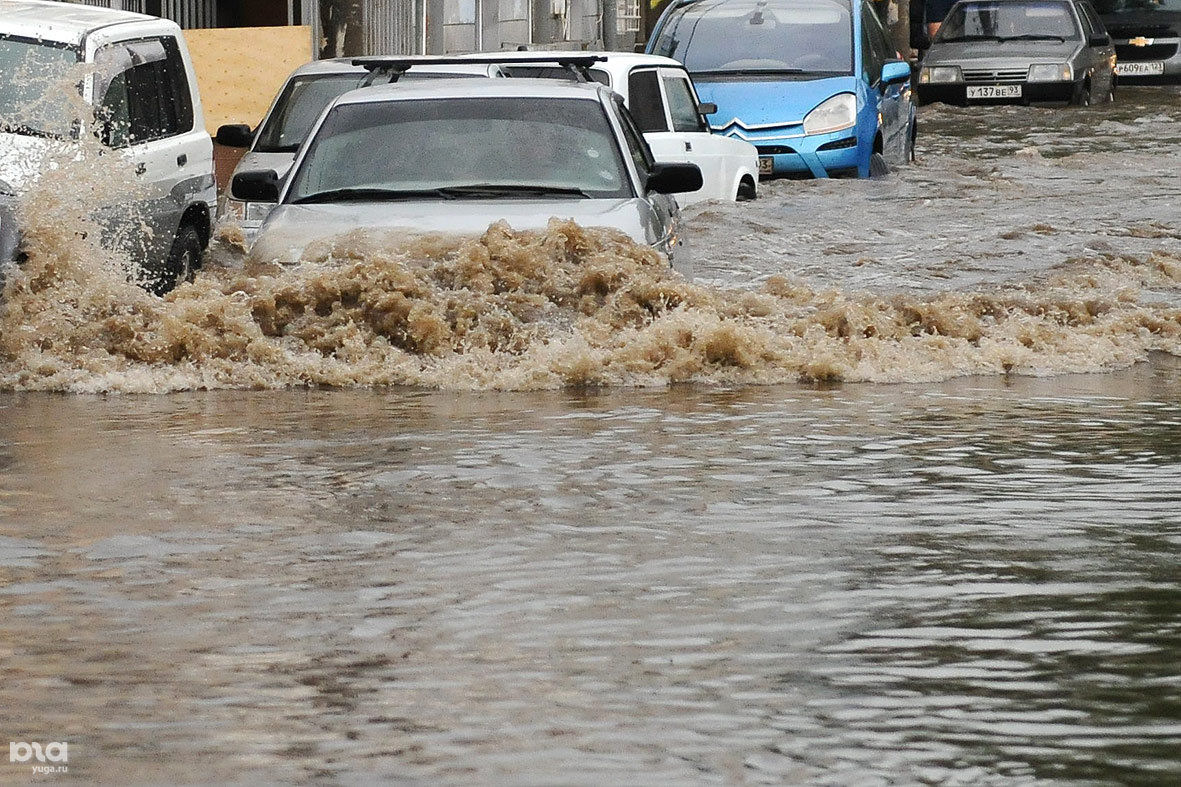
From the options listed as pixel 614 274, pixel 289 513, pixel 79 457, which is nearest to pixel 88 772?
pixel 289 513

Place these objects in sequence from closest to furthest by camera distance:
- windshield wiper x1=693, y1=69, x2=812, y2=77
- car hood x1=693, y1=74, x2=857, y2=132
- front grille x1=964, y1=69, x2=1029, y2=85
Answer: car hood x1=693, y1=74, x2=857, y2=132 < windshield wiper x1=693, y1=69, x2=812, y2=77 < front grille x1=964, y1=69, x2=1029, y2=85

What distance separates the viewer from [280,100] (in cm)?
1642

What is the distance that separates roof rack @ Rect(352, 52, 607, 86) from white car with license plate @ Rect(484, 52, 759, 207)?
70 millimetres

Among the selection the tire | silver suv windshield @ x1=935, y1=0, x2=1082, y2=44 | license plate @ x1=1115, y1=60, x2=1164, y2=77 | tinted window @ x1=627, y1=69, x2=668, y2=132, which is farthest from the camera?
license plate @ x1=1115, y1=60, x2=1164, y2=77

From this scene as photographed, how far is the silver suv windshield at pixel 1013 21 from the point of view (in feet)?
107

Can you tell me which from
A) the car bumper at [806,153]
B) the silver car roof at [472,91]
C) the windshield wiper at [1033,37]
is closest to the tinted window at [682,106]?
the car bumper at [806,153]

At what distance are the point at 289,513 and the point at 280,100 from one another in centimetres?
971

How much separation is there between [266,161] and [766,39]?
7.60 meters

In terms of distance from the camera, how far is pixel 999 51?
3238 centimetres

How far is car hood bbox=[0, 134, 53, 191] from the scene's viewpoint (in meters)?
Result: 11.2

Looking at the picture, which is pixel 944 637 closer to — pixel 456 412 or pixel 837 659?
pixel 837 659

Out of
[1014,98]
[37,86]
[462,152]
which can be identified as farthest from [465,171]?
[1014,98]

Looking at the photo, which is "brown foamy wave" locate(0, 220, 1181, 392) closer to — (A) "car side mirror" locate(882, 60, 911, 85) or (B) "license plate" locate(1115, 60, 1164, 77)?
(A) "car side mirror" locate(882, 60, 911, 85)

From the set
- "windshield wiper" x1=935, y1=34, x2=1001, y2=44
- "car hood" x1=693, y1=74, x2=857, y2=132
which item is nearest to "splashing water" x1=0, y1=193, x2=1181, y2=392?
"car hood" x1=693, y1=74, x2=857, y2=132
